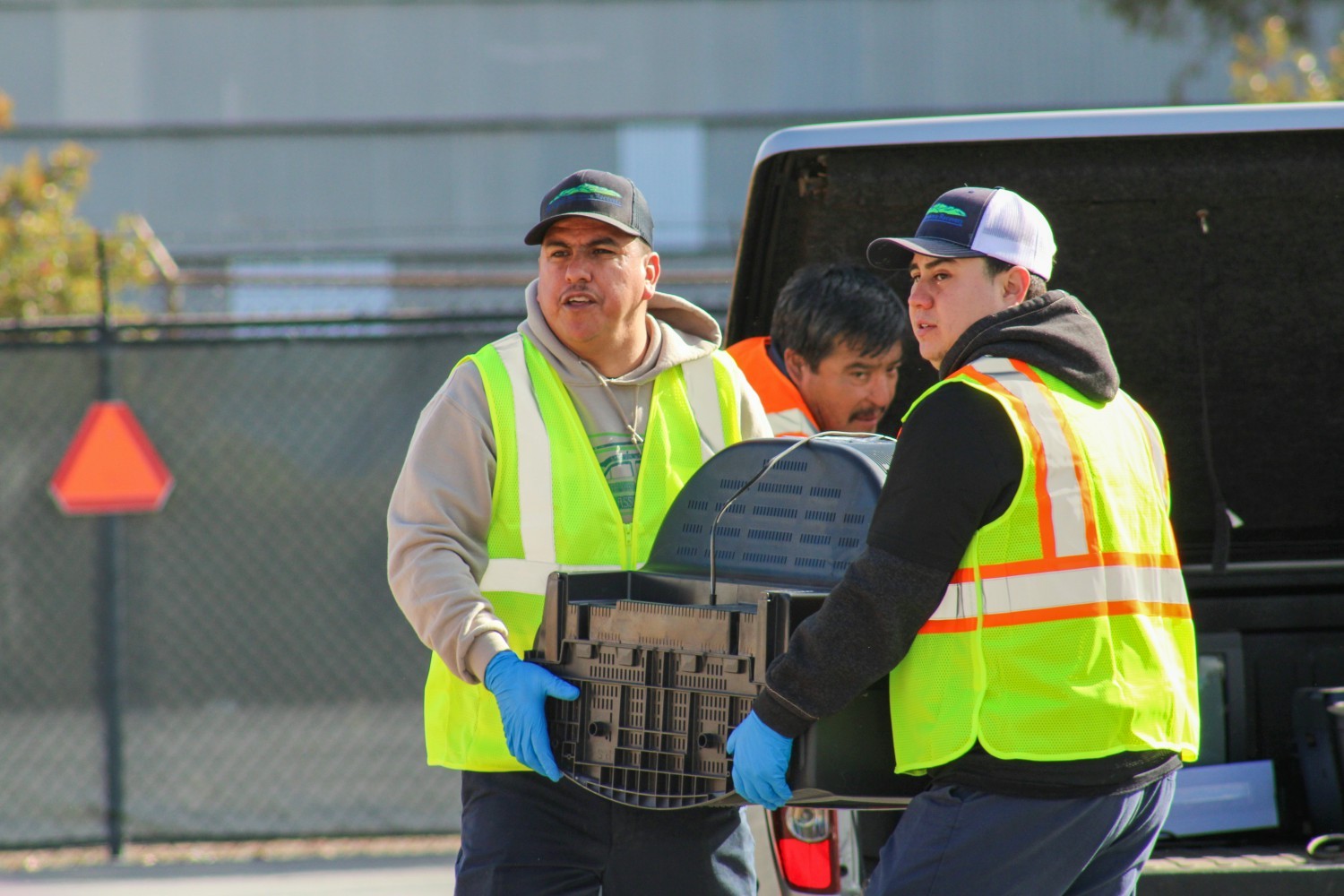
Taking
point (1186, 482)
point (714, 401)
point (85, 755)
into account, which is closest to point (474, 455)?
point (714, 401)

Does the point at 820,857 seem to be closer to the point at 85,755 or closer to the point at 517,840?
the point at 517,840

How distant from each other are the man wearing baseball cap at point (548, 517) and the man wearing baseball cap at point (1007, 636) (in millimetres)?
537

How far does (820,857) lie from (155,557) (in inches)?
166

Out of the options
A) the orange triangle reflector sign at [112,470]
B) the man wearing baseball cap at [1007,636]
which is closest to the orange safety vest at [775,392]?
the man wearing baseball cap at [1007,636]

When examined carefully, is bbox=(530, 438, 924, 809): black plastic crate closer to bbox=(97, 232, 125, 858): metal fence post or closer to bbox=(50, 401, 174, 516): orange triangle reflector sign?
bbox=(50, 401, 174, 516): orange triangle reflector sign

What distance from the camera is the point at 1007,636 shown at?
2.11 metres

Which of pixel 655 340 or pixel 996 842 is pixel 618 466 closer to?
pixel 655 340

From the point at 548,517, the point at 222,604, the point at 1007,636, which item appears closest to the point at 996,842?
the point at 1007,636

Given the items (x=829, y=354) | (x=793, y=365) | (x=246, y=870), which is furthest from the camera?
(x=246, y=870)

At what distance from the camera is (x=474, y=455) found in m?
2.73

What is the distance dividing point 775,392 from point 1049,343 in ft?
3.74

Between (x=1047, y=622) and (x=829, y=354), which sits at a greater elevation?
(x=829, y=354)

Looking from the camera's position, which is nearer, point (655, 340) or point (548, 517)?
point (548, 517)

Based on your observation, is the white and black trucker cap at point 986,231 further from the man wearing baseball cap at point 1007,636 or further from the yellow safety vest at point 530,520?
the yellow safety vest at point 530,520
